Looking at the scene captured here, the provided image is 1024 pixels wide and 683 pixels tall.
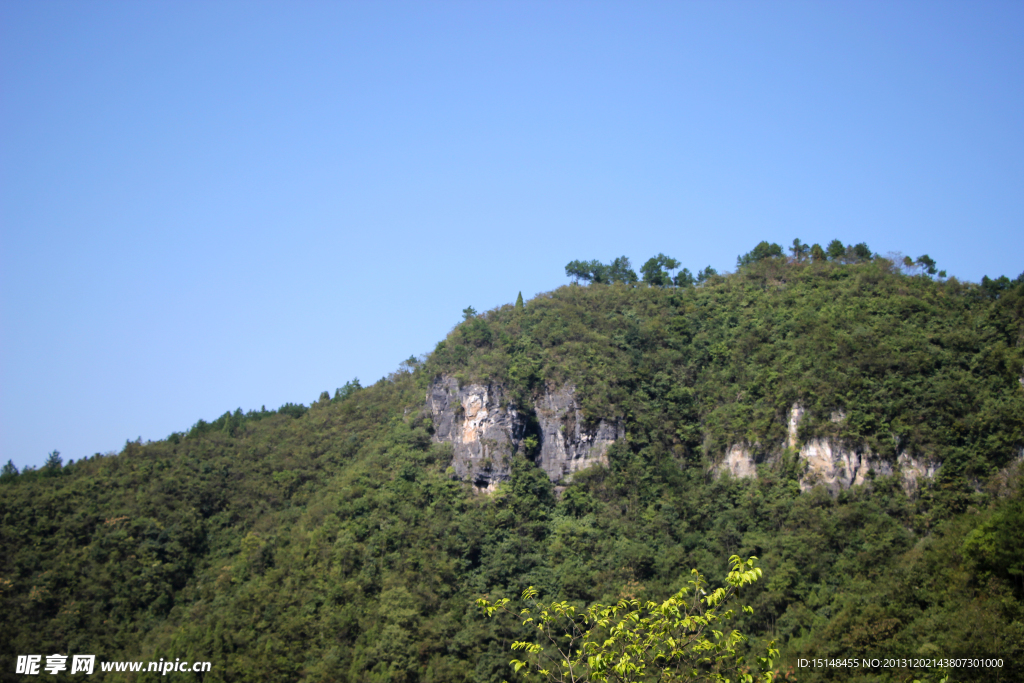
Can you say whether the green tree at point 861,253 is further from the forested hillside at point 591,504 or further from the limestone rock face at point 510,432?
the limestone rock face at point 510,432

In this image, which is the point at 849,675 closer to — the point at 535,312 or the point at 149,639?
the point at 535,312

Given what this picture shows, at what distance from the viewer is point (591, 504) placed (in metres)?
49.4

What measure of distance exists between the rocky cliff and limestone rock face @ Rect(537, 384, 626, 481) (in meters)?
9.73

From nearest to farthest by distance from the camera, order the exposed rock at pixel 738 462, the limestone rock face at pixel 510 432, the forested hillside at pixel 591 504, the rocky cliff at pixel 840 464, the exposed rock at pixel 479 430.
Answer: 1. the forested hillside at pixel 591 504
2. the rocky cliff at pixel 840 464
3. the exposed rock at pixel 738 462
4. the exposed rock at pixel 479 430
5. the limestone rock face at pixel 510 432

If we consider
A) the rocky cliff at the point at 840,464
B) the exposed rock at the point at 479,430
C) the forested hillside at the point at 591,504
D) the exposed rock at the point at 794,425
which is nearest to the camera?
the forested hillside at the point at 591,504

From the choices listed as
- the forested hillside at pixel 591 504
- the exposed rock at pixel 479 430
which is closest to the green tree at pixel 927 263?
the forested hillside at pixel 591 504

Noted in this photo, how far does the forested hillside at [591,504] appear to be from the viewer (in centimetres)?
4034

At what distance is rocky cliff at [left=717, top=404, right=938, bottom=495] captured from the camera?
42.9 meters

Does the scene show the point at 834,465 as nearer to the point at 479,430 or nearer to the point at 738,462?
the point at 738,462

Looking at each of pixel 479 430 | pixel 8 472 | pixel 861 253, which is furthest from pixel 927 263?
pixel 8 472

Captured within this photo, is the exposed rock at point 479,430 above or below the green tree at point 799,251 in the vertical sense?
below

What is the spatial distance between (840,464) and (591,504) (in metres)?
13.8

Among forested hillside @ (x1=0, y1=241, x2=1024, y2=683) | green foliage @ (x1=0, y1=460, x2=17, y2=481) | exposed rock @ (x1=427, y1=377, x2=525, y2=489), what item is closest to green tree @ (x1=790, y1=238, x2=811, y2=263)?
forested hillside @ (x1=0, y1=241, x2=1024, y2=683)

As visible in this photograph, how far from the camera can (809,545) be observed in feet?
138
